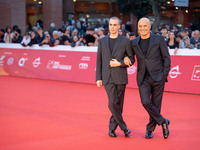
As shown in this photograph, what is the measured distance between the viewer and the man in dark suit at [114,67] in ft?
21.0

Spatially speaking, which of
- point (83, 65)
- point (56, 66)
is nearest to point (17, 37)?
point (56, 66)

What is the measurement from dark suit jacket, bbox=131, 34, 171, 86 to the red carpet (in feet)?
3.63

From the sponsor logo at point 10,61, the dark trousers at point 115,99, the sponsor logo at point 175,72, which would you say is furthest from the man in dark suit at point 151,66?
the sponsor logo at point 10,61

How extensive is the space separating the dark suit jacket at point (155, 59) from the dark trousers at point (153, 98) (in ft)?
0.32

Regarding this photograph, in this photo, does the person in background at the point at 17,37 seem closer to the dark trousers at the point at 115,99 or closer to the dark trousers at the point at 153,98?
the dark trousers at the point at 115,99

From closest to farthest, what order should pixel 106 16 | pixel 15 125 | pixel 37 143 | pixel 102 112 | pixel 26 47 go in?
pixel 37 143
pixel 15 125
pixel 102 112
pixel 26 47
pixel 106 16

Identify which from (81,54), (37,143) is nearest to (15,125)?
(37,143)

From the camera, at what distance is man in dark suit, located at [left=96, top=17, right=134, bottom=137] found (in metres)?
6.41

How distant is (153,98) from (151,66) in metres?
0.57

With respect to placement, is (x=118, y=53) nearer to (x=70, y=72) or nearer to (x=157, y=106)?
(x=157, y=106)

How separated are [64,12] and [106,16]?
6.81 metres

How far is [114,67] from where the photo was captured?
644 cm

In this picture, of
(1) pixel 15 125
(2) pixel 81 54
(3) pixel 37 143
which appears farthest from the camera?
(2) pixel 81 54

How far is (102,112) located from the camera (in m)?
8.94
